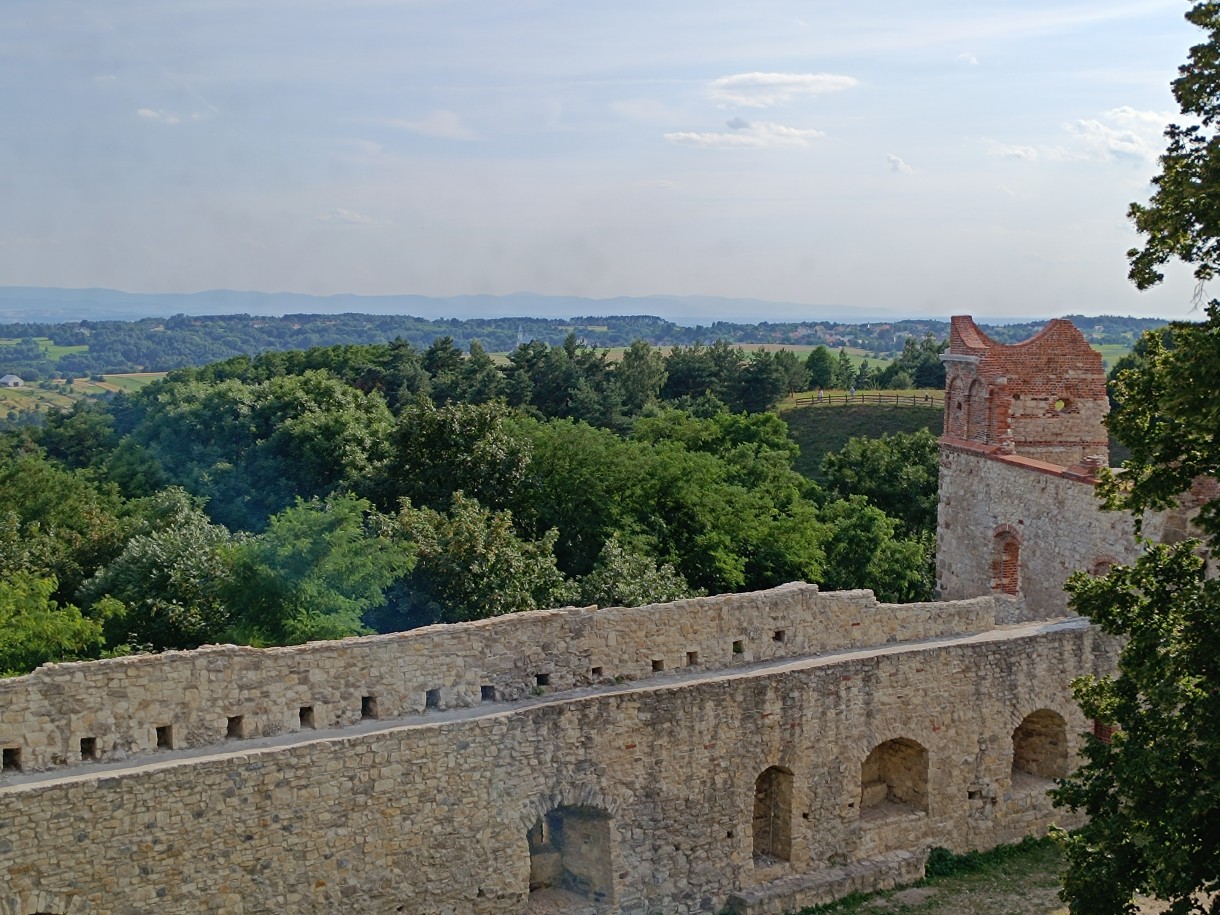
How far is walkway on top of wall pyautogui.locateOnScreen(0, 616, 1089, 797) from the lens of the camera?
1227 centimetres

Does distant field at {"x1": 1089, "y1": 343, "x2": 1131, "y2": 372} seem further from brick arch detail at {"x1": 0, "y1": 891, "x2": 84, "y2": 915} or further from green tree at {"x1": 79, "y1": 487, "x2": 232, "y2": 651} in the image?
brick arch detail at {"x1": 0, "y1": 891, "x2": 84, "y2": 915}

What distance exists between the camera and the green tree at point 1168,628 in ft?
34.8

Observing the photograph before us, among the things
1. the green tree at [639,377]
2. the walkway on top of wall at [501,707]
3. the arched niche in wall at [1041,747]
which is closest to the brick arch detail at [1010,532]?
the walkway on top of wall at [501,707]

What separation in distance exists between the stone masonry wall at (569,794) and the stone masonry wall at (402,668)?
0.25 metres

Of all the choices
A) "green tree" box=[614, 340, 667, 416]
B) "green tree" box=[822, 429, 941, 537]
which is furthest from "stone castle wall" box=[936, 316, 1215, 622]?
"green tree" box=[614, 340, 667, 416]

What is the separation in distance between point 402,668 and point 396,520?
32.3ft

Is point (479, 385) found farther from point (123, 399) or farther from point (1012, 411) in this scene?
point (1012, 411)

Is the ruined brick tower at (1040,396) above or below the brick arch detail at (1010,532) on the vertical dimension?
above

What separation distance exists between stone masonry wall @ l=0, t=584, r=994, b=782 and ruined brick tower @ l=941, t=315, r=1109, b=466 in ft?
19.4

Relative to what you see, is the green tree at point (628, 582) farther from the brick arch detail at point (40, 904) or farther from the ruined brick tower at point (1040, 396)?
the brick arch detail at point (40, 904)

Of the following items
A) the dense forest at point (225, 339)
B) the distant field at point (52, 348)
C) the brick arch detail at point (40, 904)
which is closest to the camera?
the brick arch detail at point (40, 904)

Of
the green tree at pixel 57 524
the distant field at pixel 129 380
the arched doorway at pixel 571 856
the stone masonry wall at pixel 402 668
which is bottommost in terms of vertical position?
the arched doorway at pixel 571 856

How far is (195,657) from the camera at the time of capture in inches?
511

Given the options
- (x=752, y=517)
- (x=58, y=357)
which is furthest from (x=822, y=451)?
(x=58, y=357)
